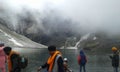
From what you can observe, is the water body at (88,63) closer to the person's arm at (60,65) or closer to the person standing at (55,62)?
the person standing at (55,62)

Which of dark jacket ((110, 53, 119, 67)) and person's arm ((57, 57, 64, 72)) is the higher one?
dark jacket ((110, 53, 119, 67))

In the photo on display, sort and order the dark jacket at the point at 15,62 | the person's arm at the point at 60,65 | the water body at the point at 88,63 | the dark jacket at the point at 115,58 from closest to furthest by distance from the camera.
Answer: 1. the person's arm at the point at 60,65
2. the dark jacket at the point at 15,62
3. the dark jacket at the point at 115,58
4. the water body at the point at 88,63

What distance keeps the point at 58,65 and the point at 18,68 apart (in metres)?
2.65

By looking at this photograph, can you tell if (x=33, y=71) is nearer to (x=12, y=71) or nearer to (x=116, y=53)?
(x=116, y=53)

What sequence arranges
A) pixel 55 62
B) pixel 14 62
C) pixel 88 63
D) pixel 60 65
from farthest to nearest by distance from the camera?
pixel 88 63, pixel 14 62, pixel 55 62, pixel 60 65

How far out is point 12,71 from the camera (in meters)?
19.8

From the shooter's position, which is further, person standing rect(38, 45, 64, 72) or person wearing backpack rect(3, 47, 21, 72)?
person wearing backpack rect(3, 47, 21, 72)

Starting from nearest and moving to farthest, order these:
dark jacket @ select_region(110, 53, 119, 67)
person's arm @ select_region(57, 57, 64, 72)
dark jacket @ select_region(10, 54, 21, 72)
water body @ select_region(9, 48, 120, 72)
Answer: person's arm @ select_region(57, 57, 64, 72) < dark jacket @ select_region(10, 54, 21, 72) < dark jacket @ select_region(110, 53, 119, 67) < water body @ select_region(9, 48, 120, 72)

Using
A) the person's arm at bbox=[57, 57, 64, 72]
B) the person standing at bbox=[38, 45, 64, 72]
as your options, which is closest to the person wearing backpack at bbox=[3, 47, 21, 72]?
the person standing at bbox=[38, 45, 64, 72]

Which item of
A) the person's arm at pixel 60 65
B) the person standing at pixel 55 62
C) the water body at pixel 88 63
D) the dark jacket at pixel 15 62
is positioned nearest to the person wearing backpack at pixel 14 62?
the dark jacket at pixel 15 62

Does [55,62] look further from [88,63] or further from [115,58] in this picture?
[88,63]

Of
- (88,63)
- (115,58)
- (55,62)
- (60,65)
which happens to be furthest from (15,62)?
(88,63)

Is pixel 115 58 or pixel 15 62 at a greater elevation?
pixel 115 58

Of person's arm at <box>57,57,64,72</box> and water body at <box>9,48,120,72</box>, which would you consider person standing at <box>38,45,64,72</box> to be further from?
water body at <box>9,48,120,72</box>
